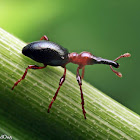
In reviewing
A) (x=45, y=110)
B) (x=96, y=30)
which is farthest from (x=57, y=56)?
(x=45, y=110)

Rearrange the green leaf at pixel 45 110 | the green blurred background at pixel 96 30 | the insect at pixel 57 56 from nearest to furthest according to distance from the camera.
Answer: the green leaf at pixel 45 110 < the insect at pixel 57 56 < the green blurred background at pixel 96 30

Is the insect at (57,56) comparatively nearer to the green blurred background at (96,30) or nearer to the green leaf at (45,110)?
the green blurred background at (96,30)

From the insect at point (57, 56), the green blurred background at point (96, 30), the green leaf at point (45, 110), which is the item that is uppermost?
the green blurred background at point (96, 30)

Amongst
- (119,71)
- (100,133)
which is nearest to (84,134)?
(100,133)

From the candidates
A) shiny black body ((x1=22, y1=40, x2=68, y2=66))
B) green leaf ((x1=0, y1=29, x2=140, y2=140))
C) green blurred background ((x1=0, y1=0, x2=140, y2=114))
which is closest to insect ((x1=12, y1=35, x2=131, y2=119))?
shiny black body ((x1=22, y1=40, x2=68, y2=66))

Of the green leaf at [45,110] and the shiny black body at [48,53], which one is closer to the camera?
the green leaf at [45,110]

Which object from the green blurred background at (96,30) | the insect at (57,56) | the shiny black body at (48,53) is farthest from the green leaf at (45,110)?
the green blurred background at (96,30)

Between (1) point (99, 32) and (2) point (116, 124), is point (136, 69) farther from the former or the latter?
(2) point (116, 124)
